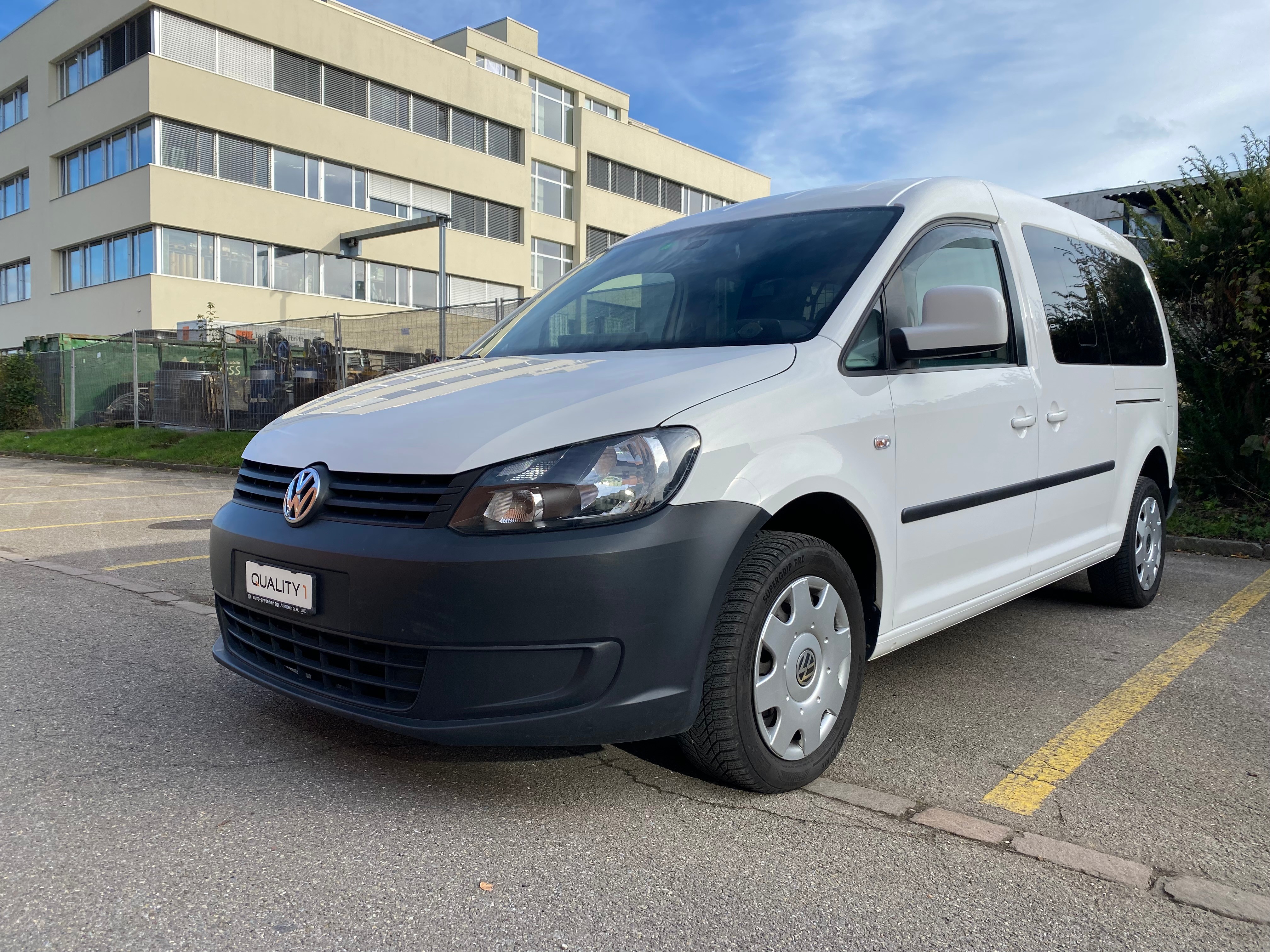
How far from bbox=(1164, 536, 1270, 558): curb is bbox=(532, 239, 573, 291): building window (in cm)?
3110

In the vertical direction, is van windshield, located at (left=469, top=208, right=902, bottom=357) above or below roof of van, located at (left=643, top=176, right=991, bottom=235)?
below

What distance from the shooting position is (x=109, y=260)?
89.5 ft

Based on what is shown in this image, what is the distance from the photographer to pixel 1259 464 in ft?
25.4

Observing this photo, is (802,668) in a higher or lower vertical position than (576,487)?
lower

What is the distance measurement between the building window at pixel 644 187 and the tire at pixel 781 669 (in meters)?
37.5

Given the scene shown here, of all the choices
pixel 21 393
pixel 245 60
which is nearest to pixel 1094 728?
pixel 21 393

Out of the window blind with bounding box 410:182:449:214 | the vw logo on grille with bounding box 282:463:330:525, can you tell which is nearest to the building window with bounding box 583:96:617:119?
the window blind with bounding box 410:182:449:214

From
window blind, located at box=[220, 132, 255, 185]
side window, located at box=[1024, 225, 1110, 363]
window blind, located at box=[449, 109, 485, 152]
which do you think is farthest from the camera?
window blind, located at box=[449, 109, 485, 152]

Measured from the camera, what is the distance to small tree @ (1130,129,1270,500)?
7.37 metres

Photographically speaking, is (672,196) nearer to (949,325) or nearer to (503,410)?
(949,325)

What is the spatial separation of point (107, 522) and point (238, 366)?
368 inches

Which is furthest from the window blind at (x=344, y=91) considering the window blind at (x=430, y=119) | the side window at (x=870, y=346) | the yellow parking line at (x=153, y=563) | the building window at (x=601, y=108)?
the side window at (x=870, y=346)

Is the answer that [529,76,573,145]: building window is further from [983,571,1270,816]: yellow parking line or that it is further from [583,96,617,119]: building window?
[983,571,1270,816]: yellow parking line

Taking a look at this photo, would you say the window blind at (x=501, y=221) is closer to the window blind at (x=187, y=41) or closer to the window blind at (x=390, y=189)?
the window blind at (x=390, y=189)
